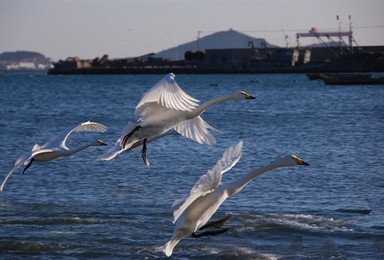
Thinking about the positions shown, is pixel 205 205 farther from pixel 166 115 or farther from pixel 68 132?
pixel 68 132

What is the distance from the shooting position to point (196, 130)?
43.9 ft

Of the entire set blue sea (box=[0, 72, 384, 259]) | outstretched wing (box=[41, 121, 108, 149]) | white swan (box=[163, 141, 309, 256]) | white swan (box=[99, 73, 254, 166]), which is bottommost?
blue sea (box=[0, 72, 384, 259])

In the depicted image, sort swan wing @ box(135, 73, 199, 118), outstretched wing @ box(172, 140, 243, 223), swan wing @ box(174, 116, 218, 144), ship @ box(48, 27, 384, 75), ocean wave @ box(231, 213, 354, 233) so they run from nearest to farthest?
outstretched wing @ box(172, 140, 243, 223), swan wing @ box(135, 73, 199, 118), swan wing @ box(174, 116, 218, 144), ocean wave @ box(231, 213, 354, 233), ship @ box(48, 27, 384, 75)

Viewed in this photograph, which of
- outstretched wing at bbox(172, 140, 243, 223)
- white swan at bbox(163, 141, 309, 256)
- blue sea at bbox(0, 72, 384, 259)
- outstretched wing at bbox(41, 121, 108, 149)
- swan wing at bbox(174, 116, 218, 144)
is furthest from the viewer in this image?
outstretched wing at bbox(41, 121, 108, 149)

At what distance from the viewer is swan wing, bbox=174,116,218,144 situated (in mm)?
13305

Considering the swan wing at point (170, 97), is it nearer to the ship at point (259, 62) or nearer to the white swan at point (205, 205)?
the white swan at point (205, 205)

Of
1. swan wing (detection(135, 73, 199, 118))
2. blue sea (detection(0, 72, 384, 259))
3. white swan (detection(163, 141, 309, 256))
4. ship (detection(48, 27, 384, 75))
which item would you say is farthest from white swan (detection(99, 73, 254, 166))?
ship (detection(48, 27, 384, 75))

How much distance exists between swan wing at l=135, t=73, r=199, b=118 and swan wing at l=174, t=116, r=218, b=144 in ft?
3.71

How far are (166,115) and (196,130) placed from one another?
2.56 feet

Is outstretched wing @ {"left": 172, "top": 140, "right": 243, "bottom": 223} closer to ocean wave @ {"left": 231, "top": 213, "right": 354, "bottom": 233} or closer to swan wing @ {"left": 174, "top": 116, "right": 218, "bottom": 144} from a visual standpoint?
swan wing @ {"left": 174, "top": 116, "right": 218, "bottom": 144}

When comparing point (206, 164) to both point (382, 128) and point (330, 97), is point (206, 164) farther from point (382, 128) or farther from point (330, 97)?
point (330, 97)

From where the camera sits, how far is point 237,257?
12.6 m

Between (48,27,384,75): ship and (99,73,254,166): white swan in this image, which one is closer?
(99,73,254,166): white swan

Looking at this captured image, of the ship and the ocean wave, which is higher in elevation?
the ocean wave
